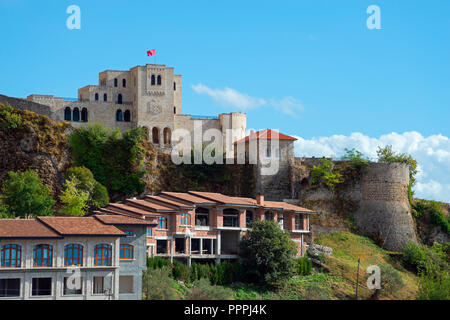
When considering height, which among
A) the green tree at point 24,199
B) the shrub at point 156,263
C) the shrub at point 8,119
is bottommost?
the shrub at point 156,263

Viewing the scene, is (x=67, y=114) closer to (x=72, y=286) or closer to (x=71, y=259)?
(x=71, y=259)

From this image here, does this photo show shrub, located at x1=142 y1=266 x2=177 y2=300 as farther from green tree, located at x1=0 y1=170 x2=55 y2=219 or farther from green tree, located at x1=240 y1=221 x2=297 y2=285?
green tree, located at x1=0 y1=170 x2=55 y2=219

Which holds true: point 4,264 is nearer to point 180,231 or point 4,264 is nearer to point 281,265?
point 180,231

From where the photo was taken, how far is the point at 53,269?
48.7m

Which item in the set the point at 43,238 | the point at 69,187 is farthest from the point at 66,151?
the point at 43,238

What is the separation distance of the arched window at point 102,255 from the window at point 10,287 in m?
5.11

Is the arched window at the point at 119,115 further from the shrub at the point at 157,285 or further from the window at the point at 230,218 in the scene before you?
the shrub at the point at 157,285

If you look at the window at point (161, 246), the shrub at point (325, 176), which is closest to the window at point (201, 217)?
the window at point (161, 246)

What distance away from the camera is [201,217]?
6150cm

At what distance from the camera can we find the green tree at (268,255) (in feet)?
192

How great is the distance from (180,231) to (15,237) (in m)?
14.4

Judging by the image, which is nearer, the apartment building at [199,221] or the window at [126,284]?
the window at [126,284]

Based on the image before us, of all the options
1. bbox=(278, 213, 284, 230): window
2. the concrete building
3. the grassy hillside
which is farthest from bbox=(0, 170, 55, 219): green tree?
the grassy hillside

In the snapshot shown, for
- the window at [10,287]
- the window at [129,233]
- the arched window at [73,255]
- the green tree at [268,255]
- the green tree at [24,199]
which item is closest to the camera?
the window at [10,287]
